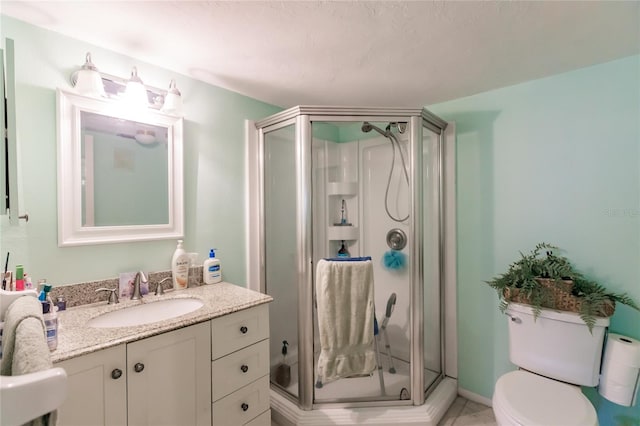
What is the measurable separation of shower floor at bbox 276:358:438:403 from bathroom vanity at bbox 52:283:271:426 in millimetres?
390

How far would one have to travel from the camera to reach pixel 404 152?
180 cm

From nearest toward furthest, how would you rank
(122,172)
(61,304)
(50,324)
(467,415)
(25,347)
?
1. (25,347)
2. (50,324)
3. (61,304)
4. (122,172)
5. (467,415)

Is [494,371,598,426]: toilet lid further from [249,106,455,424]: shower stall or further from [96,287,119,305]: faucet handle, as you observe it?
[96,287,119,305]: faucet handle

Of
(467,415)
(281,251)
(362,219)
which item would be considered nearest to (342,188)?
(362,219)

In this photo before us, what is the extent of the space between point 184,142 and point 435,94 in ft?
5.46

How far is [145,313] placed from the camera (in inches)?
54.5

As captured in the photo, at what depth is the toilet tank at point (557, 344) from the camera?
1.37 metres

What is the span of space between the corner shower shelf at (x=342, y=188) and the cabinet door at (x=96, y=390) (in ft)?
4.44

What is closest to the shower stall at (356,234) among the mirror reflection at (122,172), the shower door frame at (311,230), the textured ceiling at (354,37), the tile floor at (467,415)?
the shower door frame at (311,230)

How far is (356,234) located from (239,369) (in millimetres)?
1139

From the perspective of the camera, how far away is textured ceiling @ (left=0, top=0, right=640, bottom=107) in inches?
44.1

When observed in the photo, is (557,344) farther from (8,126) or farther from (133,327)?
(8,126)

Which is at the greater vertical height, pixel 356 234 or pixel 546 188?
pixel 546 188

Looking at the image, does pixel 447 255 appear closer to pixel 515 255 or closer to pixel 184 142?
pixel 515 255
